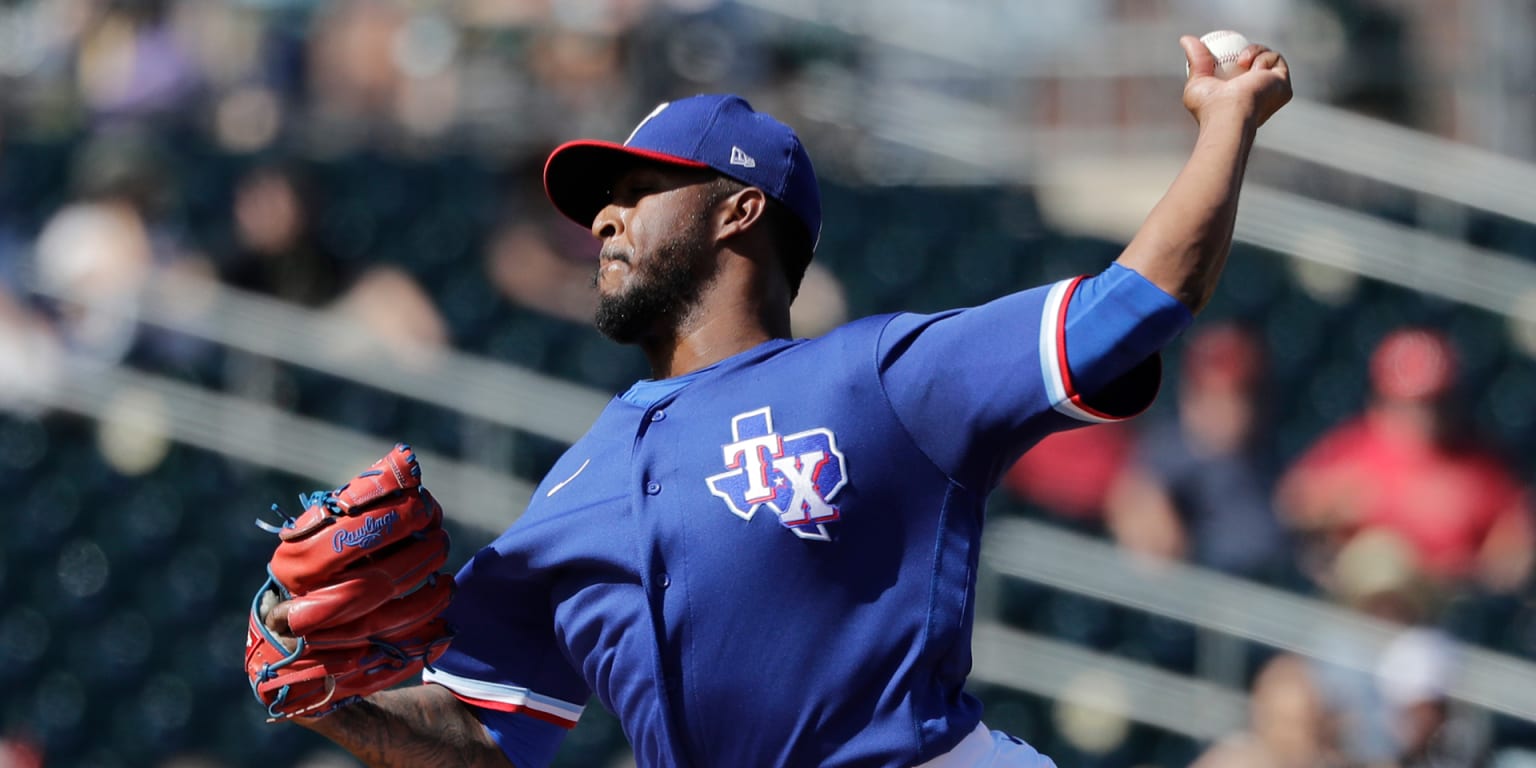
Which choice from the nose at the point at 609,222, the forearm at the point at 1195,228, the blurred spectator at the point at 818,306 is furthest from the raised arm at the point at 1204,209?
the blurred spectator at the point at 818,306

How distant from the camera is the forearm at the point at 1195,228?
2.06 metres

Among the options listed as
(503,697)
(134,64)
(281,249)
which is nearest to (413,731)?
(503,697)

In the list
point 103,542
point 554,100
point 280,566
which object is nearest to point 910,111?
point 554,100

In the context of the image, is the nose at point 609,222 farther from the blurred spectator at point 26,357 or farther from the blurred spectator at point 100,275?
the blurred spectator at point 26,357

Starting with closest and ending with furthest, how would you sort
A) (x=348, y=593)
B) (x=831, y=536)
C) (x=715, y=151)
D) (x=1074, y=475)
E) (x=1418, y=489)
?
(x=831, y=536), (x=348, y=593), (x=715, y=151), (x=1418, y=489), (x=1074, y=475)

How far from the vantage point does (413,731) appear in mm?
2670

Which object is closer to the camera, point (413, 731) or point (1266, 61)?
point (1266, 61)

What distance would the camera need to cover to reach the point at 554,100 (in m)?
6.69

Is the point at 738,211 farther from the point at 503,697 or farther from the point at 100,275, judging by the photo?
the point at 100,275

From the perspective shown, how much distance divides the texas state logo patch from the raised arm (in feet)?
1.44

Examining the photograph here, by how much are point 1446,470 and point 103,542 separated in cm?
425

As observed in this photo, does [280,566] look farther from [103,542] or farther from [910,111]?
[910,111]

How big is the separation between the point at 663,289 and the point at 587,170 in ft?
0.79

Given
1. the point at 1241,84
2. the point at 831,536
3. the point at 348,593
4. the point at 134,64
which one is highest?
the point at 1241,84
